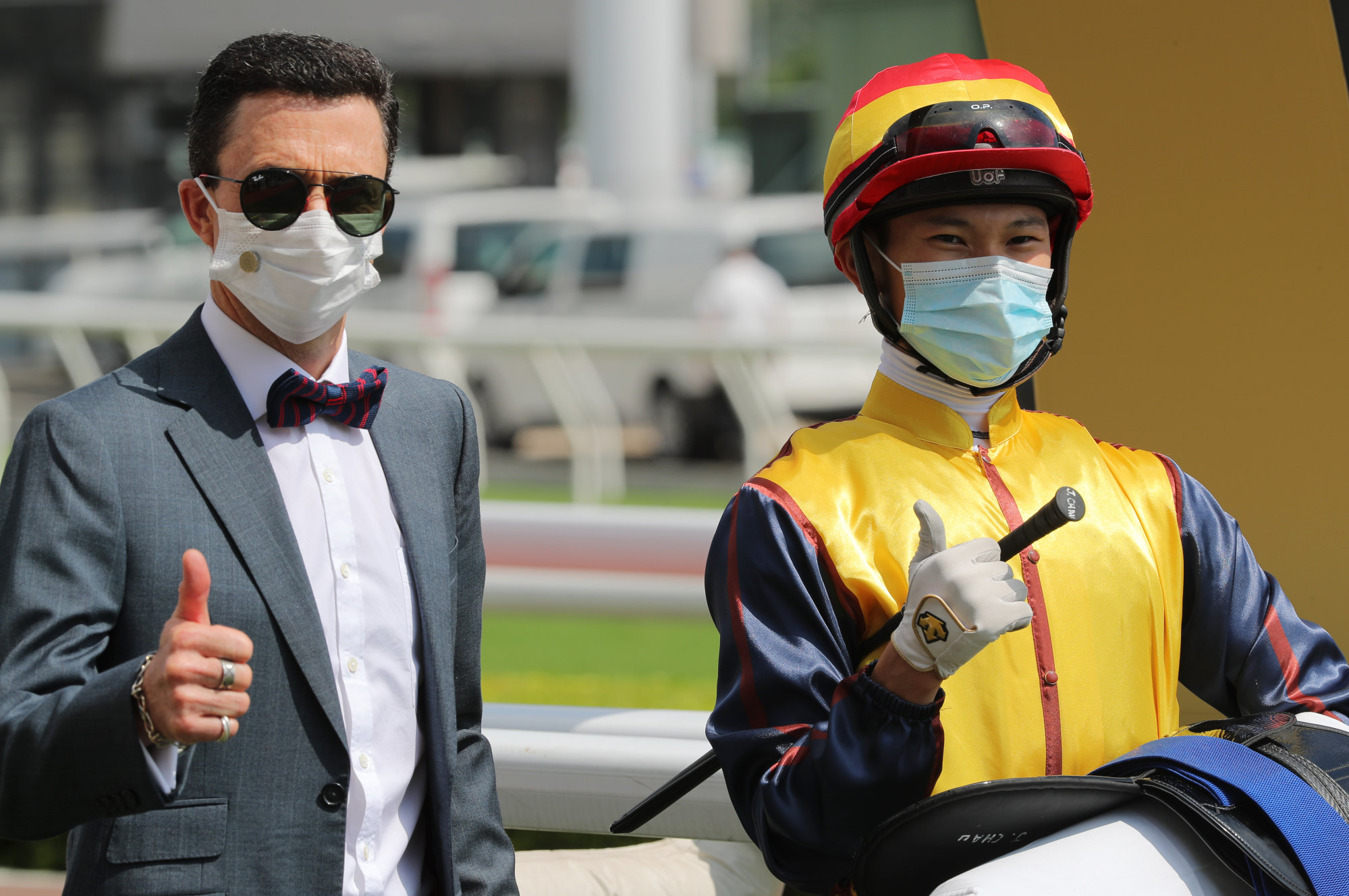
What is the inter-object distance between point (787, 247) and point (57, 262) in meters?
9.96

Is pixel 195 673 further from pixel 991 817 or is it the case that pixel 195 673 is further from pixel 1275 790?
pixel 1275 790

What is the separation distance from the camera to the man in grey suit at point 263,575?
1.70 meters

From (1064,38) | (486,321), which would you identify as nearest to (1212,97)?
(1064,38)

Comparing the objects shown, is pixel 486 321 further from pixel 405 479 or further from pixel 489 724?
pixel 405 479

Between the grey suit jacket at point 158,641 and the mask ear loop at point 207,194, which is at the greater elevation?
the mask ear loop at point 207,194

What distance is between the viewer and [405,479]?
2.12m

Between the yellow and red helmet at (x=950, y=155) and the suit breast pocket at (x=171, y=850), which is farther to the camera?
the yellow and red helmet at (x=950, y=155)

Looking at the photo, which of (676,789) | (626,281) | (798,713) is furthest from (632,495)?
(798,713)

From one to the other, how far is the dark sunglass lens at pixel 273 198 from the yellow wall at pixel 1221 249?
1.63m

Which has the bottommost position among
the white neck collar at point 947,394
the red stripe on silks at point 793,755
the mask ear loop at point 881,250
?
the red stripe on silks at point 793,755

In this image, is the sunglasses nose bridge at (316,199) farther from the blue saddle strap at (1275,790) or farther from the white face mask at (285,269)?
the blue saddle strap at (1275,790)

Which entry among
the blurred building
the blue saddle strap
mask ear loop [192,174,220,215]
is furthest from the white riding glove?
the blurred building

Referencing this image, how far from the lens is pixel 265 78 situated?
2021mm

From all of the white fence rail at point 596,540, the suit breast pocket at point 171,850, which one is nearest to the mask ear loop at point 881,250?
the suit breast pocket at point 171,850
